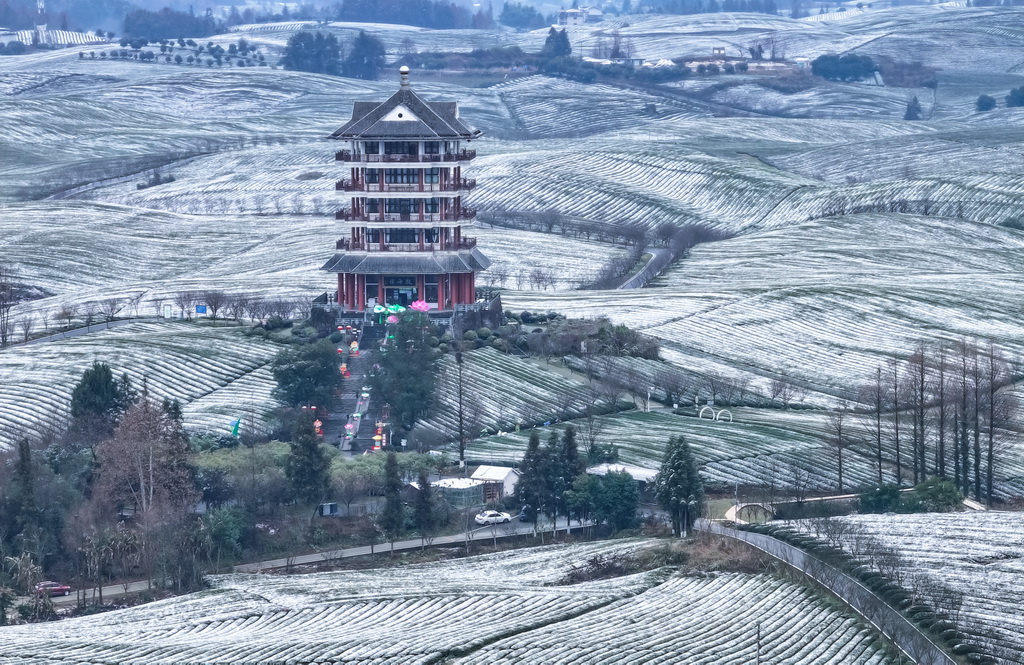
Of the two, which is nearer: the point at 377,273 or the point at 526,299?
the point at 377,273

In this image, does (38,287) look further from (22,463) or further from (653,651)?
(653,651)

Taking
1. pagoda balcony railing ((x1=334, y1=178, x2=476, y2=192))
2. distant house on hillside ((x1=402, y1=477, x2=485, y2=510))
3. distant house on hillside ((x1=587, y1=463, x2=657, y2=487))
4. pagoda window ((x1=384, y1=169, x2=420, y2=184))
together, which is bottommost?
distant house on hillside ((x1=402, y1=477, x2=485, y2=510))

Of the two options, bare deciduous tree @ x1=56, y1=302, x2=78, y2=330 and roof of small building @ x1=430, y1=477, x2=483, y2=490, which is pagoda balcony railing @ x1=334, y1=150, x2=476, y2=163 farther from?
roof of small building @ x1=430, y1=477, x2=483, y2=490

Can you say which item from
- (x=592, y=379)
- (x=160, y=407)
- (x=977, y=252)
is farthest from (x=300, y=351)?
(x=977, y=252)

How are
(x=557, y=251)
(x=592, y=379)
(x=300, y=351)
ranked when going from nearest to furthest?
(x=300, y=351), (x=592, y=379), (x=557, y=251)

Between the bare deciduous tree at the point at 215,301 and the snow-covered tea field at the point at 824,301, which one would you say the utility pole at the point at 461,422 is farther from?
the bare deciduous tree at the point at 215,301

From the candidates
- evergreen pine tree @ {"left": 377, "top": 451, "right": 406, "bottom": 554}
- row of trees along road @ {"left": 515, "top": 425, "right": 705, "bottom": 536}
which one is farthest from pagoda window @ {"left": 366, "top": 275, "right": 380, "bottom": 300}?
evergreen pine tree @ {"left": 377, "top": 451, "right": 406, "bottom": 554}
